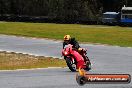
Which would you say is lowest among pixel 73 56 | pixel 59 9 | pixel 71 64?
pixel 59 9

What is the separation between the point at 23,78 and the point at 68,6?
2517 inches

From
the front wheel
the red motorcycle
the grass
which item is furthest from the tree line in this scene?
the red motorcycle

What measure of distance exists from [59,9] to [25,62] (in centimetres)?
5520

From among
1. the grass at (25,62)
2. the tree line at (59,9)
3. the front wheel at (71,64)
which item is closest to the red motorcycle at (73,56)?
the front wheel at (71,64)

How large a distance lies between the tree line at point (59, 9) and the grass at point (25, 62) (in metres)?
44.1

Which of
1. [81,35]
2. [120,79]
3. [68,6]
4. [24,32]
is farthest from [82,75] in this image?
[68,6]

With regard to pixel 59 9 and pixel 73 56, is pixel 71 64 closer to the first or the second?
pixel 73 56

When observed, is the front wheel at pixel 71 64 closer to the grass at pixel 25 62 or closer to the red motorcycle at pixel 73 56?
the red motorcycle at pixel 73 56

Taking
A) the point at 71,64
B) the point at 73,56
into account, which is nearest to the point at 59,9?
the point at 71,64

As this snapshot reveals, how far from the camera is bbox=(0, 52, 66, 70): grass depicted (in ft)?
66.4

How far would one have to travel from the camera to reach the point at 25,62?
72.2ft

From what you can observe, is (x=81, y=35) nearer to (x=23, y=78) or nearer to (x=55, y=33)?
(x=55, y=33)

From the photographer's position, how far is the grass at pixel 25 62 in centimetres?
2023

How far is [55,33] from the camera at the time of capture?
47156 mm
